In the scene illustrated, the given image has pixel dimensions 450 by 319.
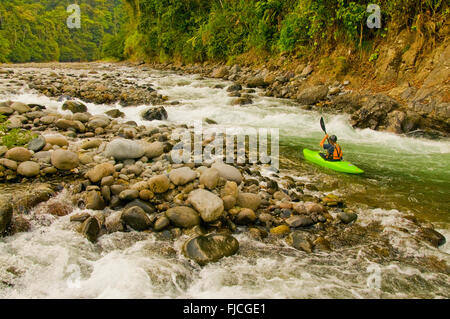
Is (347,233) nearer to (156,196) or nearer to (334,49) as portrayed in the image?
(156,196)

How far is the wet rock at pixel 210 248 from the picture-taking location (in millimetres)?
2650

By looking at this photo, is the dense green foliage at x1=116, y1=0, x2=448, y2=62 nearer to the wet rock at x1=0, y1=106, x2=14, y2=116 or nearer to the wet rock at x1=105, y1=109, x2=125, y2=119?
the wet rock at x1=105, y1=109, x2=125, y2=119

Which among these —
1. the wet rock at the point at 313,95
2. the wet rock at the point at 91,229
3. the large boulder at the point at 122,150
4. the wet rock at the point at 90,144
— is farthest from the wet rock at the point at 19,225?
the wet rock at the point at 313,95

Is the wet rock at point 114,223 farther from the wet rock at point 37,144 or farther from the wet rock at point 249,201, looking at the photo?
the wet rock at point 37,144

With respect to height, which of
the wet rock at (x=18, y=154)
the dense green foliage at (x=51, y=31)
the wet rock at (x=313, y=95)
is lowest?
the wet rock at (x=18, y=154)

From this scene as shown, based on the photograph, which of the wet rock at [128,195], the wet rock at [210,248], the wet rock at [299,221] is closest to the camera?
the wet rock at [210,248]

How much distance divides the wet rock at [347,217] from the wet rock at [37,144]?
440 cm

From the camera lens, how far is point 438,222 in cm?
338

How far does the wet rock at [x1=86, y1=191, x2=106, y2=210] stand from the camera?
325cm

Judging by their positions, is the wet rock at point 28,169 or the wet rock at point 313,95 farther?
the wet rock at point 313,95

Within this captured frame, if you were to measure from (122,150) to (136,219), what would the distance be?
1.67m

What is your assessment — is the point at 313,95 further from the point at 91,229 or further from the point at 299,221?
the point at 91,229

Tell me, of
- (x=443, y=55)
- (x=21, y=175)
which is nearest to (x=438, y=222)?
(x=21, y=175)
